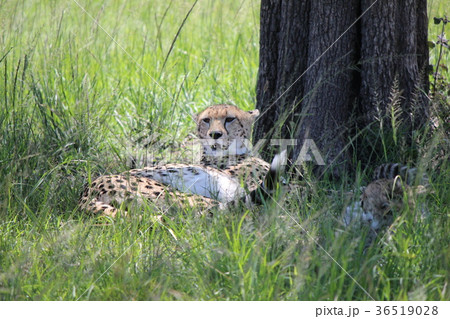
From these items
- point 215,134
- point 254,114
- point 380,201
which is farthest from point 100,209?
point 380,201

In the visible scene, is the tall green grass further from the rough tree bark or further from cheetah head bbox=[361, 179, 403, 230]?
the rough tree bark

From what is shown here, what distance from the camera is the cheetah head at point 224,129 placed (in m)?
4.34

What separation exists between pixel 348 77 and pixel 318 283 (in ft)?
6.42

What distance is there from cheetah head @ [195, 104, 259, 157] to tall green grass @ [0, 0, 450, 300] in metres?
0.29

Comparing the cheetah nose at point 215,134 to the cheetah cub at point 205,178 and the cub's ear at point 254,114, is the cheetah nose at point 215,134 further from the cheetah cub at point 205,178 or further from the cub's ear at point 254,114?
the cub's ear at point 254,114

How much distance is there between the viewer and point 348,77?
3.83 meters

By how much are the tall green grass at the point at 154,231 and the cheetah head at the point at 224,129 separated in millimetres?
285

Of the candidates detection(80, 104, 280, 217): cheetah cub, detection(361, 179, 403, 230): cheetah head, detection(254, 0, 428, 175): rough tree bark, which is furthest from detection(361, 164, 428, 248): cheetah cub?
detection(254, 0, 428, 175): rough tree bark

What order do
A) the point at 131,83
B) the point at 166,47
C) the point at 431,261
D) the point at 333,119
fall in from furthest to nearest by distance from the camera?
the point at 166,47 → the point at 131,83 → the point at 333,119 → the point at 431,261

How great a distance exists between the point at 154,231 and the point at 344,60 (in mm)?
1712

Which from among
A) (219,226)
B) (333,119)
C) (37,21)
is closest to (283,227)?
(219,226)

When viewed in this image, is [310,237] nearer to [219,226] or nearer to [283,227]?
[283,227]

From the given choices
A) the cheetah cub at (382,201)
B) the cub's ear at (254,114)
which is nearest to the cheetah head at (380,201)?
the cheetah cub at (382,201)

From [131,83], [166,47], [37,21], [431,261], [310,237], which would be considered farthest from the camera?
[37,21]
